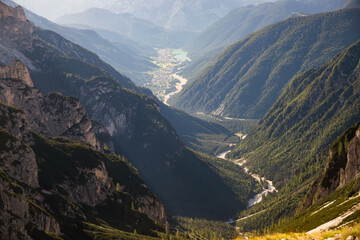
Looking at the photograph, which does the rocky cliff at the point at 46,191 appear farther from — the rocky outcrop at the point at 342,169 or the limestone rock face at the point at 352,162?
the limestone rock face at the point at 352,162

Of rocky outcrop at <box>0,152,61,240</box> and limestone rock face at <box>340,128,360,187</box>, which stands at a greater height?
limestone rock face at <box>340,128,360,187</box>

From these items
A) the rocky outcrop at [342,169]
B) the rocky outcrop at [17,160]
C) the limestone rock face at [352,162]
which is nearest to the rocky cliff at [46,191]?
the rocky outcrop at [17,160]

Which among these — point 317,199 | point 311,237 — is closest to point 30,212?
point 311,237

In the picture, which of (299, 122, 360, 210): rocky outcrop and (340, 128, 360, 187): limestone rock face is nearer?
(340, 128, 360, 187): limestone rock face

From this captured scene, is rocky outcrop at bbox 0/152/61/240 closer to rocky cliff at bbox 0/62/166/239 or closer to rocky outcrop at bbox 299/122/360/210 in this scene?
rocky cliff at bbox 0/62/166/239

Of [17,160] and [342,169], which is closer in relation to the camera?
[17,160]

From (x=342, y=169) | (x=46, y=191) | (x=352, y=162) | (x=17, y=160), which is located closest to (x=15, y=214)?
(x=17, y=160)

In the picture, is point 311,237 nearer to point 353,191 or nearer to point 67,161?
point 353,191

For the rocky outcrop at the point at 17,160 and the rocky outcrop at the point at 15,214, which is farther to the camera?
the rocky outcrop at the point at 17,160

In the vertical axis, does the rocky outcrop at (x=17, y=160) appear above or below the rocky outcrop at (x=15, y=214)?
above

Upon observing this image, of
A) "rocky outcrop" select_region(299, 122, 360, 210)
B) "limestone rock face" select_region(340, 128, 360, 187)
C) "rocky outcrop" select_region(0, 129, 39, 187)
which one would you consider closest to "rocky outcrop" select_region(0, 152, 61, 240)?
"rocky outcrop" select_region(0, 129, 39, 187)

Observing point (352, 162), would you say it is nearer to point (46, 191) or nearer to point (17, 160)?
point (46, 191)
